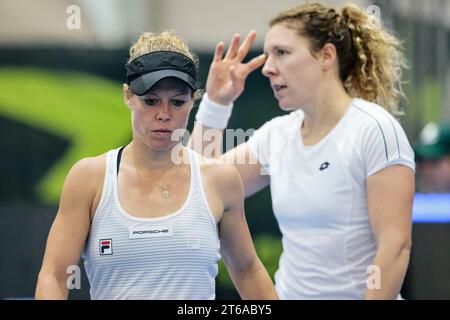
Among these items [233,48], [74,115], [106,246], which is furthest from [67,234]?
[74,115]

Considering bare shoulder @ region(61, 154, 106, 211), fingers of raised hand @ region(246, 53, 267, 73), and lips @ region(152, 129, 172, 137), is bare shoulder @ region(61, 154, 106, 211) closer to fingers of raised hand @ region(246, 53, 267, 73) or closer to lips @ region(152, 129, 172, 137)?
lips @ region(152, 129, 172, 137)

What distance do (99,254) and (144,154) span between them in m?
0.28

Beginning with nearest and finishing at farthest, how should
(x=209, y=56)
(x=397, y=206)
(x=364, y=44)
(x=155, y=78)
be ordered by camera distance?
(x=155, y=78), (x=397, y=206), (x=364, y=44), (x=209, y=56)

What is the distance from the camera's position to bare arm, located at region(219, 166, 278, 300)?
91.1 inches

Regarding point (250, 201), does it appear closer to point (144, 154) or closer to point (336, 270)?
point (336, 270)

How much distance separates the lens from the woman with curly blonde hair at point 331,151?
251 centimetres

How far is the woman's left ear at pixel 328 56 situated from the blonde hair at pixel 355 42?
0.01 metres

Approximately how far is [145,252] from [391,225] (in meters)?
0.73

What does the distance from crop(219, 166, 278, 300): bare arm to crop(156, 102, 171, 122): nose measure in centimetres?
23

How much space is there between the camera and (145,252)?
2.15 metres

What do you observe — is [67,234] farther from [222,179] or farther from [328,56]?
[328,56]
